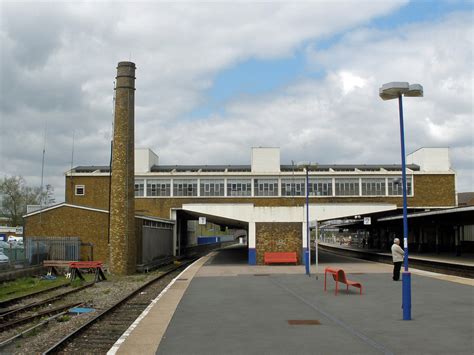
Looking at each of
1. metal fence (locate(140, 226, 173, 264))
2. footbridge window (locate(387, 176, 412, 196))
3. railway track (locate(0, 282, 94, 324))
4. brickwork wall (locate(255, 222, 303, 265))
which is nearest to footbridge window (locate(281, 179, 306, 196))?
footbridge window (locate(387, 176, 412, 196))

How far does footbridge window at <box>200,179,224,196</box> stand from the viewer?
62.2 meters

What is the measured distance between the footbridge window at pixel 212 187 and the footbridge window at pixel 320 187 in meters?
9.87

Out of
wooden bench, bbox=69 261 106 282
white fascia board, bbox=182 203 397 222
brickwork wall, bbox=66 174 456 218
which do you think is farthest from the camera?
brickwork wall, bbox=66 174 456 218

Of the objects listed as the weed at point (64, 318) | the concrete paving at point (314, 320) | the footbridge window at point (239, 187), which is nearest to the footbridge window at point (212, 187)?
the footbridge window at point (239, 187)

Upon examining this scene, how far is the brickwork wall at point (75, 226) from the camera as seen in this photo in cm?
3691

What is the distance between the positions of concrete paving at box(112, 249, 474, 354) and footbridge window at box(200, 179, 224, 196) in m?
43.2

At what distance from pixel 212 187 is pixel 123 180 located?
104ft

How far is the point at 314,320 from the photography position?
1173cm

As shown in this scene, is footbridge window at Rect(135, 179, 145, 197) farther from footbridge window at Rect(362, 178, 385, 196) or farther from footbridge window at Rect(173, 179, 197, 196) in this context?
footbridge window at Rect(362, 178, 385, 196)

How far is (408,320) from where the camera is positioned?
1165 cm

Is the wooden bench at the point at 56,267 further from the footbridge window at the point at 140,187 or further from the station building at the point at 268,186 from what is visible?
the footbridge window at the point at 140,187

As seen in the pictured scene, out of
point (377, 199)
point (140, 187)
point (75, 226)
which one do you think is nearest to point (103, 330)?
point (75, 226)

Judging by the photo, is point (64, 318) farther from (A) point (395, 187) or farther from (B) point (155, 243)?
(A) point (395, 187)

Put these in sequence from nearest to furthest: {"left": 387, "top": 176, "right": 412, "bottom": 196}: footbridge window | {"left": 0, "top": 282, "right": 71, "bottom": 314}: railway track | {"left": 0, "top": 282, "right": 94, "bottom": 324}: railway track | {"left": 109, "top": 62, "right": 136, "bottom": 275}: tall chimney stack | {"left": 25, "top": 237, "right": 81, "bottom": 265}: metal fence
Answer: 1. {"left": 0, "top": 282, "right": 94, "bottom": 324}: railway track
2. {"left": 0, "top": 282, "right": 71, "bottom": 314}: railway track
3. {"left": 109, "top": 62, "right": 136, "bottom": 275}: tall chimney stack
4. {"left": 25, "top": 237, "right": 81, "bottom": 265}: metal fence
5. {"left": 387, "top": 176, "right": 412, "bottom": 196}: footbridge window
